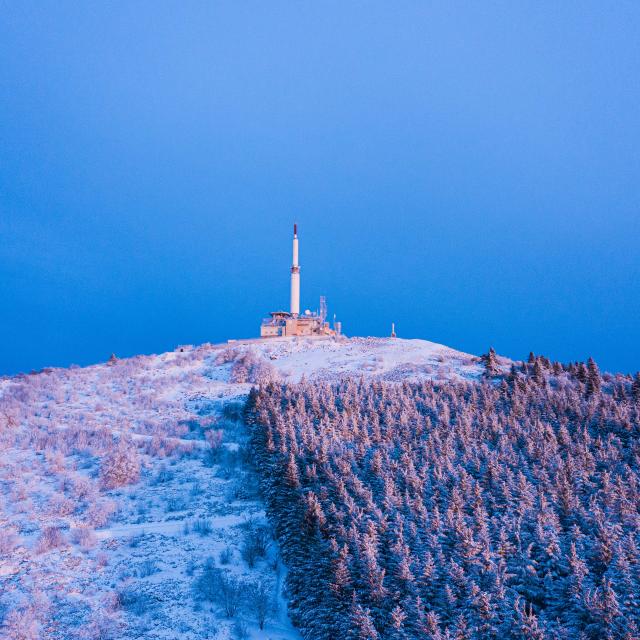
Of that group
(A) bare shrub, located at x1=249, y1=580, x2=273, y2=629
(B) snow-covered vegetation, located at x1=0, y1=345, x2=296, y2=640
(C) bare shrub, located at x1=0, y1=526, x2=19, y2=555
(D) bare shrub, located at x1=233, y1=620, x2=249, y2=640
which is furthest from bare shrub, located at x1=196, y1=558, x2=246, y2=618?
(C) bare shrub, located at x1=0, y1=526, x2=19, y2=555

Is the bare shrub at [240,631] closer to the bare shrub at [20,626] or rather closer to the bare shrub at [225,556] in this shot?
the bare shrub at [225,556]

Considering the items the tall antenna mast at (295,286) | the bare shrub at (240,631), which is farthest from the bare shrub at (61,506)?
the tall antenna mast at (295,286)

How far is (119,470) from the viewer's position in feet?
72.5

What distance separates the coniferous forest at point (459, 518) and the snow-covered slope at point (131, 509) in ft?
6.06

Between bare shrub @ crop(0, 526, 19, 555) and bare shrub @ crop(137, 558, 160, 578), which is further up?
bare shrub @ crop(0, 526, 19, 555)

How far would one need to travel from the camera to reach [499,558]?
12172 mm

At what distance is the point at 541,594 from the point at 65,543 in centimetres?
1469

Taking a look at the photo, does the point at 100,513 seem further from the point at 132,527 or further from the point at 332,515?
the point at 332,515

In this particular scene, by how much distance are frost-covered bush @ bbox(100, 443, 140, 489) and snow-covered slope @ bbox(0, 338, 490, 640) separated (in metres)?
0.06

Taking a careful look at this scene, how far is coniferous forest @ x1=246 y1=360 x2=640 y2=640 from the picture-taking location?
10.6 meters

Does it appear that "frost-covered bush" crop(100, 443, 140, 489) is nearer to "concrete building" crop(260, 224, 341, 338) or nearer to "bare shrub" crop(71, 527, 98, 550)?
"bare shrub" crop(71, 527, 98, 550)

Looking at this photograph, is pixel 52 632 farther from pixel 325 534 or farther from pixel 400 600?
pixel 400 600

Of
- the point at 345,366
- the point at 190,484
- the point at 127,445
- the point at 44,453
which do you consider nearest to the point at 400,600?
the point at 190,484

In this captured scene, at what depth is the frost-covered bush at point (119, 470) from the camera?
859 inches
